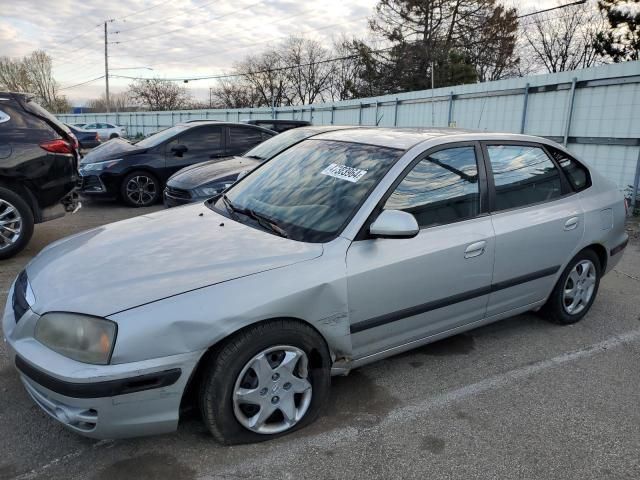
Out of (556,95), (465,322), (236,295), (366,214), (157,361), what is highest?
(556,95)

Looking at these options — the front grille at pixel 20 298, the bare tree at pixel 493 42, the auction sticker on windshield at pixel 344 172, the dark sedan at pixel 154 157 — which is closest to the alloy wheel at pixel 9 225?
the front grille at pixel 20 298

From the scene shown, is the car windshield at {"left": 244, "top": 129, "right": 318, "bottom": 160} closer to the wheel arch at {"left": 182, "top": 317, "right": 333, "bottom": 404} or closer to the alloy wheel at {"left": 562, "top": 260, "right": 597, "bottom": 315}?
the alloy wheel at {"left": 562, "top": 260, "right": 597, "bottom": 315}

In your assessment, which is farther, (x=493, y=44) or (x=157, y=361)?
(x=493, y=44)

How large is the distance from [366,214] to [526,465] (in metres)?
1.46

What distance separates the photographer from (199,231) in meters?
2.95

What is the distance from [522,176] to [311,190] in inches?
61.2

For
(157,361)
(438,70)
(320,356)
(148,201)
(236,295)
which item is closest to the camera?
(157,361)

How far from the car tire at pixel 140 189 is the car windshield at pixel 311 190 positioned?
5632mm

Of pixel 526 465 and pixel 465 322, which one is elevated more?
pixel 465 322

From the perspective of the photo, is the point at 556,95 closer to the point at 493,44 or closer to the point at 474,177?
the point at 474,177

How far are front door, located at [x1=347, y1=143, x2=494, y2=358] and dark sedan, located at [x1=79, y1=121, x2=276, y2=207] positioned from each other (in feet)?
21.3

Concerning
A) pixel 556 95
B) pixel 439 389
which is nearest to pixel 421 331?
pixel 439 389

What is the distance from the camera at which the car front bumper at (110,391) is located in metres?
2.09

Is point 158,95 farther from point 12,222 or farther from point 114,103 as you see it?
point 12,222
